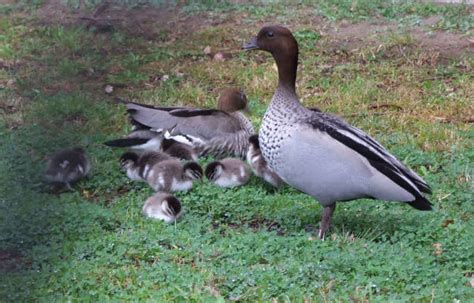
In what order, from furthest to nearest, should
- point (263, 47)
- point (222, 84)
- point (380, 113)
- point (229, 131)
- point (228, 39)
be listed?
point (228, 39) → point (222, 84) → point (380, 113) → point (229, 131) → point (263, 47)

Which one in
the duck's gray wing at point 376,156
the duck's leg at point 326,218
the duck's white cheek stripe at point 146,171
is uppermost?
the duck's gray wing at point 376,156

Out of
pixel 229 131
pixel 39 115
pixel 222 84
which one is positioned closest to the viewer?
pixel 39 115

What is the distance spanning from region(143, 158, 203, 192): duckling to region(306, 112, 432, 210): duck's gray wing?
1028 mm

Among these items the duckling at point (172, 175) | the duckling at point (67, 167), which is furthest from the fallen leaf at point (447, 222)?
the duckling at point (67, 167)

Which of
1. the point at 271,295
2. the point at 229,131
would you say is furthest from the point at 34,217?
the point at 229,131

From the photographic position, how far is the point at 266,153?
623 cm

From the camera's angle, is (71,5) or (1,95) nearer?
(1,95)

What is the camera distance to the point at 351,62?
379 inches

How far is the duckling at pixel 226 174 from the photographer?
6824 mm

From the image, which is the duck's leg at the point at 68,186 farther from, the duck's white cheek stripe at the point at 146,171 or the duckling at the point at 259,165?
the duckling at the point at 259,165

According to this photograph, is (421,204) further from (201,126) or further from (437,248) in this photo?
(201,126)

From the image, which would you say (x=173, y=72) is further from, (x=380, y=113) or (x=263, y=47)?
(x=263, y=47)

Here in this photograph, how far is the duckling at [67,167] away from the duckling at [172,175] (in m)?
0.46

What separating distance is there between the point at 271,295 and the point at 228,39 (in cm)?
547
